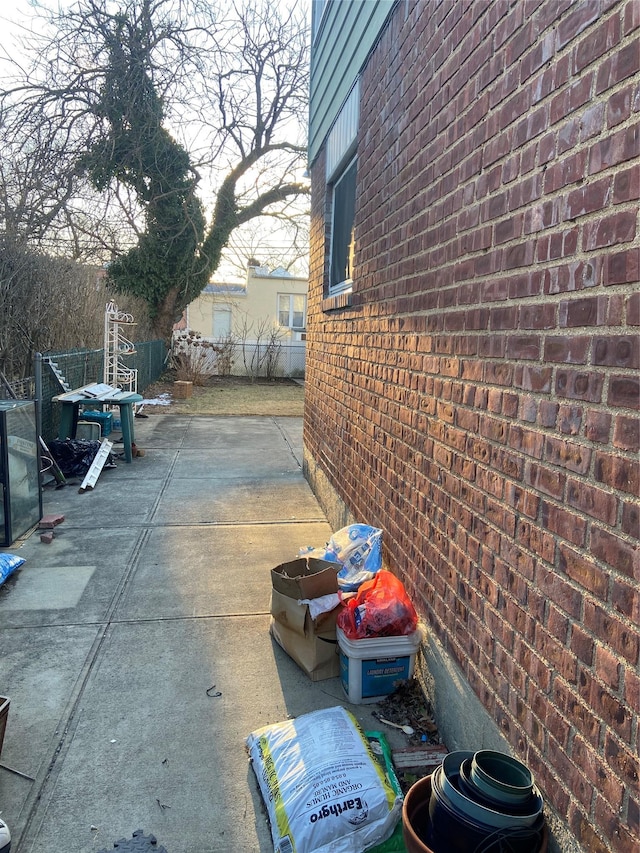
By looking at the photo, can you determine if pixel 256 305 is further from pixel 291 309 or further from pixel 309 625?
pixel 309 625

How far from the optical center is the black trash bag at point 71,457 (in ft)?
23.6

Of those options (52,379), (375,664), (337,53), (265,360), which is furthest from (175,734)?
(265,360)

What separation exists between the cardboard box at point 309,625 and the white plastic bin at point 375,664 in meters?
0.13

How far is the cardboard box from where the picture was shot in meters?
3.09

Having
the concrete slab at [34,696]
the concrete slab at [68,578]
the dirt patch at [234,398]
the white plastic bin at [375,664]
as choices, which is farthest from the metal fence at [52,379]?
the white plastic bin at [375,664]

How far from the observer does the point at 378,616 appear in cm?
293

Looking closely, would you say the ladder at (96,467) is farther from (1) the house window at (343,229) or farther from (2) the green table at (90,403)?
(1) the house window at (343,229)

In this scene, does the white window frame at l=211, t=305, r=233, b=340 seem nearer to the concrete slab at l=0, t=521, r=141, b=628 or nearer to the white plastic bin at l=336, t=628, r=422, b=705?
the concrete slab at l=0, t=521, r=141, b=628

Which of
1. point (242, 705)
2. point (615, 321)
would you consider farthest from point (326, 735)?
point (615, 321)

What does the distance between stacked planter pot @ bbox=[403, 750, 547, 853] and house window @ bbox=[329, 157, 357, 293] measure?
400 centimetres

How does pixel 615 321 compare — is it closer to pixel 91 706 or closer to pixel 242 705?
pixel 242 705

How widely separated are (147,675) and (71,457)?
4.72 meters

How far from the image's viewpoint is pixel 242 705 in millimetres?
2893

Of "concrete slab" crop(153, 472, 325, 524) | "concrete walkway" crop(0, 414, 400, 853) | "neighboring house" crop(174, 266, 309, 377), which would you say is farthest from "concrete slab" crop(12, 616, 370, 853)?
"neighboring house" crop(174, 266, 309, 377)
